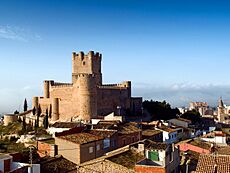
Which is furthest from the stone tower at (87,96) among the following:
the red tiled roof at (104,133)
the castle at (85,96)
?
the red tiled roof at (104,133)

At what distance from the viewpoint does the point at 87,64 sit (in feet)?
174

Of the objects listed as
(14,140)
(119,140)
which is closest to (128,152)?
(119,140)

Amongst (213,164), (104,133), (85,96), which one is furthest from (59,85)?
(213,164)

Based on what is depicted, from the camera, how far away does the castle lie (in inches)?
1784

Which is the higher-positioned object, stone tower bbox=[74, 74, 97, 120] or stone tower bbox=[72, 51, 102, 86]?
stone tower bbox=[72, 51, 102, 86]

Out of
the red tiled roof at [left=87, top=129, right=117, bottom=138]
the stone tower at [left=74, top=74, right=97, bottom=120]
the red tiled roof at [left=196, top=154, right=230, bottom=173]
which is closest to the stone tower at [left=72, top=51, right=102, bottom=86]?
A: the stone tower at [left=74, top=74, right=97, bottom=120]

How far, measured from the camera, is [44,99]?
174 feet

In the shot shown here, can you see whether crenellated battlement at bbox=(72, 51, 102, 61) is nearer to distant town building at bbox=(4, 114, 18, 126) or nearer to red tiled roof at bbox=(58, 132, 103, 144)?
distant town building at bbox=(4, 114, 18, 126)

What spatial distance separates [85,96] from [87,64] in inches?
361

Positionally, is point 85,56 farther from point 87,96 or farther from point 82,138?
point 82,138

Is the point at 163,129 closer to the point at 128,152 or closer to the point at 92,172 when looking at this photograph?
the point at 128,152

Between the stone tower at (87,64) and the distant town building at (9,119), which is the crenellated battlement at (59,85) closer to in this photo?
the stone tower at (87,64)

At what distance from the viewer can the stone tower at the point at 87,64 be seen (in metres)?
52.7

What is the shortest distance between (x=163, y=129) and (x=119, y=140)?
32.7ft
